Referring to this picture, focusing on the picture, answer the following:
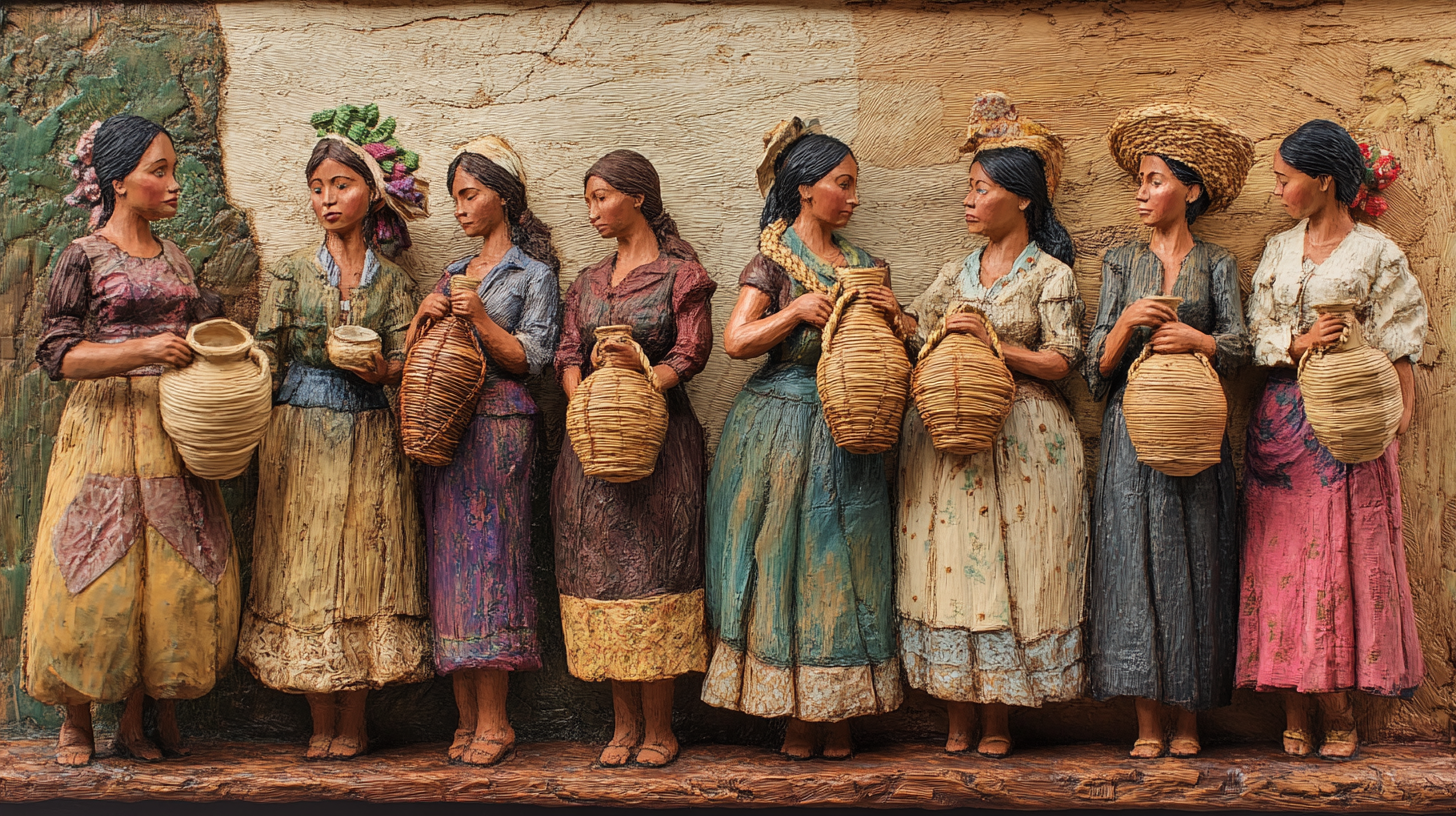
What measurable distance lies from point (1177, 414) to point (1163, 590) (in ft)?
1.95

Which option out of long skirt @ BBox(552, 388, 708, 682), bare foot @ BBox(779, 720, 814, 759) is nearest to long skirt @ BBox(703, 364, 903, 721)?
long skirt @ BBox(552, 388, 708, 682)

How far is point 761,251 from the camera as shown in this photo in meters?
4.27

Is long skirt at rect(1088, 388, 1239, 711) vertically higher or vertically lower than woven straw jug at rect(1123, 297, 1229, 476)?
lower

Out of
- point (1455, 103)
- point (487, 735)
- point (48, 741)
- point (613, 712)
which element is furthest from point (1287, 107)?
point (48, 741)

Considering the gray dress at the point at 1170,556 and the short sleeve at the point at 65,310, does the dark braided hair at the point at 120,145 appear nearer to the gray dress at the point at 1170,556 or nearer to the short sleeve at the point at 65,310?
the short sleeve at the point at 65,310

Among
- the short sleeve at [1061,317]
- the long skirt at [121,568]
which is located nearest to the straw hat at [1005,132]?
the short sleeve at [1061,317]

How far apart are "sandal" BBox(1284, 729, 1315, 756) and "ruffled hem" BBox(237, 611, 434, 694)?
2.87m

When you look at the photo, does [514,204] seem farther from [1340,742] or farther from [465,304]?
[1340,742]

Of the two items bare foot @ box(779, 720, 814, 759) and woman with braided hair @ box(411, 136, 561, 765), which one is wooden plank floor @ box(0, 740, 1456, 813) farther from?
woman with braided hair @ box(411, 136, 561, 765)

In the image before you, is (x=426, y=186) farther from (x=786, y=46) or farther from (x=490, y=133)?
(x=786, y=46)

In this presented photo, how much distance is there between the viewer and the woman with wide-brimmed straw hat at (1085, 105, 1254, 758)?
4066mm

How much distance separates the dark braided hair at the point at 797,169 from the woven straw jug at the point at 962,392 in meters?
0.69

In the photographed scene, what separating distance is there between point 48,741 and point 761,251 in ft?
9.94

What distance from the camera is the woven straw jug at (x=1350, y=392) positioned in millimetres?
3807
